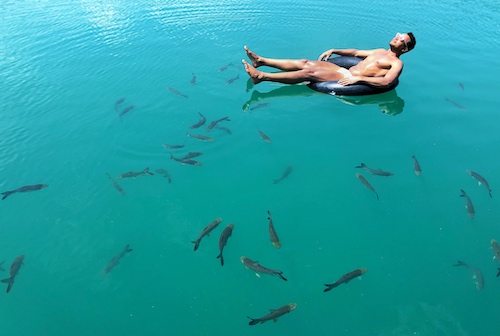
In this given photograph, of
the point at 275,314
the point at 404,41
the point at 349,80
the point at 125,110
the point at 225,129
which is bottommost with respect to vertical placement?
the point at 275,314

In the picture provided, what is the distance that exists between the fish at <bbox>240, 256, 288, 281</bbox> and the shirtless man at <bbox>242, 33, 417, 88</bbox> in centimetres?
548

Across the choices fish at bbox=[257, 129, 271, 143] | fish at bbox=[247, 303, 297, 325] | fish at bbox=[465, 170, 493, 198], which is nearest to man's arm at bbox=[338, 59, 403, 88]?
fish at bbox=[257, 129, 271, 143]

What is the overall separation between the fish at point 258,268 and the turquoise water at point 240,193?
166 millimetres

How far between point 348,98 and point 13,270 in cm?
850

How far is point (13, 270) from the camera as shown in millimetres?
6230

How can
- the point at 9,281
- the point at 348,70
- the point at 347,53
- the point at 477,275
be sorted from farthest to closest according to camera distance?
1. the point at 347,53
2. the point at 348,70
3. the point at 9,281
4. the point at 477,275

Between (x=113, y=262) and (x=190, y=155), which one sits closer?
(x=113, y=262)

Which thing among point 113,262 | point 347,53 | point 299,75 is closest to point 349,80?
point 299,75

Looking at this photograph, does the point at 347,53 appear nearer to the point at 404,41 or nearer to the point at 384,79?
the point at 404,41

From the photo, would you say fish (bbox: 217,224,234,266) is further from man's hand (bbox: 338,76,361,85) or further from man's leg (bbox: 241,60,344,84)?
man's hand (bbox: 338,76,361,85)

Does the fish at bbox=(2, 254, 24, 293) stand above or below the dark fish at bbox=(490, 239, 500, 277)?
below

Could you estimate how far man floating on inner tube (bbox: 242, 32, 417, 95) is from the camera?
9.29 meters

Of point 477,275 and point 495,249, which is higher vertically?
point 495,249

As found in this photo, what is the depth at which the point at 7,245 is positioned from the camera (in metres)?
6.73
